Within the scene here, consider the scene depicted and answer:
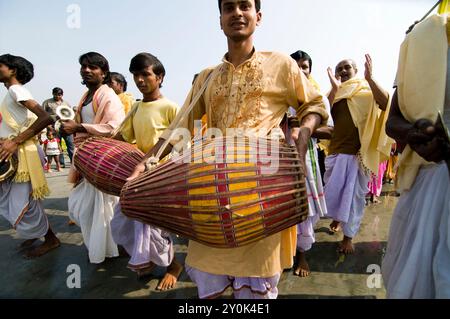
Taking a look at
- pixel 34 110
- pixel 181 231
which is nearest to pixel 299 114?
pixel 181 231

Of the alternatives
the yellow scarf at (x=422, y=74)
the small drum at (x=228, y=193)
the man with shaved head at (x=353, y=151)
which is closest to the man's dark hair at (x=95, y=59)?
the small drum at (x=228, y=193)

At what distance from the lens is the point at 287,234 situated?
1.62m

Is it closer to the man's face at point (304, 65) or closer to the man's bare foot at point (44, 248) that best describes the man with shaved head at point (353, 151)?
the man's face at point (304, 65)

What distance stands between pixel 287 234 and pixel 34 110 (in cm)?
305

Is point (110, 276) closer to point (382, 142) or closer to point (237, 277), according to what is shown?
point (237, 277)

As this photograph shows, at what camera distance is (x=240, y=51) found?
1604 millimetres

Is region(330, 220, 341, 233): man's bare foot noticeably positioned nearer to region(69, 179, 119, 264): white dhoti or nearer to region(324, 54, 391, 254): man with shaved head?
region(324, 54, 391, 254): man with shaved head

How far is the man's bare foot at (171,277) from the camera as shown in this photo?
105 inches

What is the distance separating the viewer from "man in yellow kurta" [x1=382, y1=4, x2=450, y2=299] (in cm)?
111

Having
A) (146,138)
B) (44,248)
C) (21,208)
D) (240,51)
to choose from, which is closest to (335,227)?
(146,138)

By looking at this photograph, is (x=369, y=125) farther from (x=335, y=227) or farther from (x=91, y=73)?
(x=91, y=73)

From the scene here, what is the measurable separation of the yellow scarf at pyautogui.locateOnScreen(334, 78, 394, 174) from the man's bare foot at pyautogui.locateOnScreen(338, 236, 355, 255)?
0.86 m

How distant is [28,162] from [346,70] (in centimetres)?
409

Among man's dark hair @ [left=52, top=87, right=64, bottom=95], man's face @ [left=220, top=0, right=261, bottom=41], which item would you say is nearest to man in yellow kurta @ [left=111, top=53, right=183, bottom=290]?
man's face @ [left=220, top=0, right=261, bottom=41]
